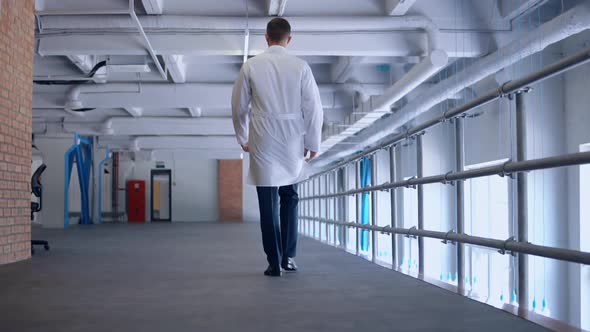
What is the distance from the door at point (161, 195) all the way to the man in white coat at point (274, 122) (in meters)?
18.4

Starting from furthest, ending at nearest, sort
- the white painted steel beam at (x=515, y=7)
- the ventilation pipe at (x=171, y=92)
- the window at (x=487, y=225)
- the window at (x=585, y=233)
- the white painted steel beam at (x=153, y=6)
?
the ventilation pipe at (x=171, y=92) → the window at (x=487, y=225) → the window at (x=585, y=233) → the white painted steel beam at (x=153, y=6) → the white painted steel beam at (x=515, y=7)

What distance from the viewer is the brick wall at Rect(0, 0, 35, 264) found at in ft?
13.6

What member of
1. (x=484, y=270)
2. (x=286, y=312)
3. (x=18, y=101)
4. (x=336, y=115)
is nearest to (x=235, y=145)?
(x=336, y=115)

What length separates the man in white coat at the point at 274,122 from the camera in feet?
10.1

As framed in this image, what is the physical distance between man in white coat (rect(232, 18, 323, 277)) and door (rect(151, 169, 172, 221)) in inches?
725

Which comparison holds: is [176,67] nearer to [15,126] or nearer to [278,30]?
[15,126]

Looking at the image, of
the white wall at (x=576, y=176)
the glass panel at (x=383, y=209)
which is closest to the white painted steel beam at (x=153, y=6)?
the white wall at (x=576, y=176)

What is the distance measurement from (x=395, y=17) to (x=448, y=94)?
1907 mm

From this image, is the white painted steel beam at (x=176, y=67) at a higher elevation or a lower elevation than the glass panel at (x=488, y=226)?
higher

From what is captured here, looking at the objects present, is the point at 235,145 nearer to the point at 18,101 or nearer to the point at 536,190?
the point at 536,190

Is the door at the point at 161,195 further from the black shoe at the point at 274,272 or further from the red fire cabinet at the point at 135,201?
the black shoe at the point at 274,272

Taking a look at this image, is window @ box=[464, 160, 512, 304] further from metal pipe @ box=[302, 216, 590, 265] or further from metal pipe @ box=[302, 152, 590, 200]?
metal pipe @ box=[302, 216, 590, 265]

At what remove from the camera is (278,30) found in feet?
10.4

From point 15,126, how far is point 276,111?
2.18 m
